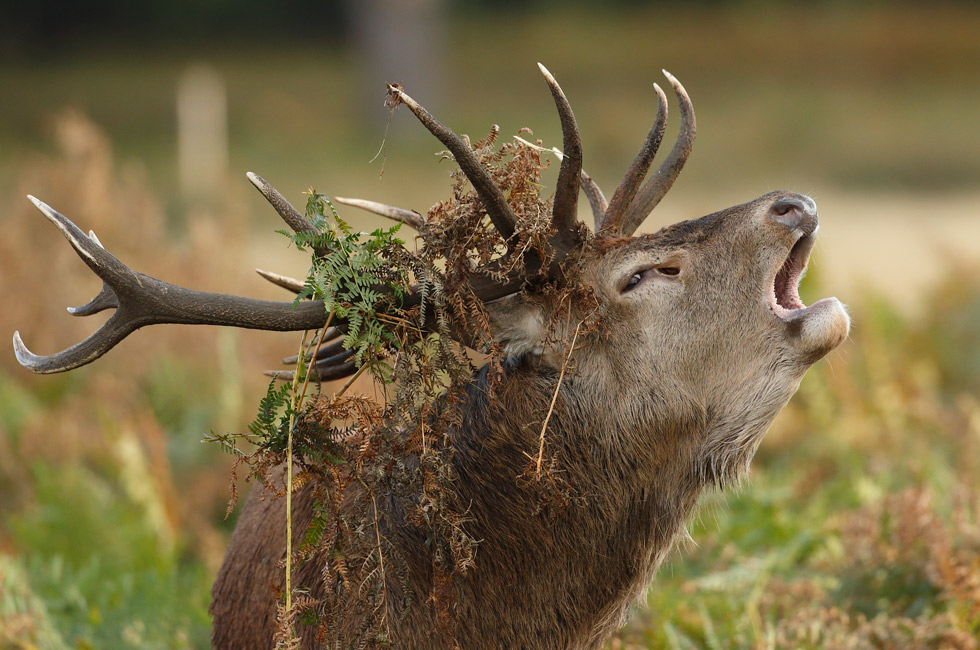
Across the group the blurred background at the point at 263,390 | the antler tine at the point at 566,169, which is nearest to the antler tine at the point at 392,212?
the antler tine at the point at 566,169

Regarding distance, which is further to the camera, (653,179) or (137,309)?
(653,179)

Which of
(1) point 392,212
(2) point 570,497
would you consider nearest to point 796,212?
(2) point 570,497

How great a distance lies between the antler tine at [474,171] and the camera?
281 cm

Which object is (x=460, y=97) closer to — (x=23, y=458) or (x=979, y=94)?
(x=979, y=94)

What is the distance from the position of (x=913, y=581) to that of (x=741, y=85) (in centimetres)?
2801

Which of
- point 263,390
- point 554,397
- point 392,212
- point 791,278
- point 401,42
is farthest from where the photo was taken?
point 401,42

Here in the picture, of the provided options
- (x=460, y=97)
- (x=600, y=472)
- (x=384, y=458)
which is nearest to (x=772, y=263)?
(x=600, y=472)

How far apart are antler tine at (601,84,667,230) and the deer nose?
46cm

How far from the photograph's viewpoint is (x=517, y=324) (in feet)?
10.5

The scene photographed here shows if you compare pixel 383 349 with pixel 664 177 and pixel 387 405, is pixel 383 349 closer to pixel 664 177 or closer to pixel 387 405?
pixel 387 405

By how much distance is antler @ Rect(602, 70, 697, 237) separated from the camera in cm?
346

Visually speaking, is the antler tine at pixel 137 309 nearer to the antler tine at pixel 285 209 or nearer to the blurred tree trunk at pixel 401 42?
the antler tine at pixel 285 209

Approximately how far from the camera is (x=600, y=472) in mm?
3168

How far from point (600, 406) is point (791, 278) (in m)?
0.75
